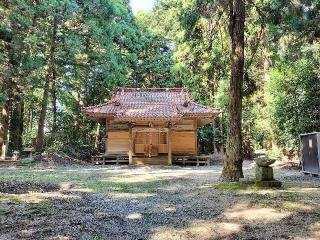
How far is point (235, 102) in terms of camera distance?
1077 centimetres

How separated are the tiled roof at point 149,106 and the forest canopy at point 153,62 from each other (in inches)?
64.9

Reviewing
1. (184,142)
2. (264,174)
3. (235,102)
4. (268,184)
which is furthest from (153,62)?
(268,184)

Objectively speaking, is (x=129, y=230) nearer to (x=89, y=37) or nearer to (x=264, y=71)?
(x=89, y=37)

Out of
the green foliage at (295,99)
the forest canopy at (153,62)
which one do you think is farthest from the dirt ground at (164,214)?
the green foliage at (295,99)

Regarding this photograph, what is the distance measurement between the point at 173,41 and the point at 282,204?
102 ft

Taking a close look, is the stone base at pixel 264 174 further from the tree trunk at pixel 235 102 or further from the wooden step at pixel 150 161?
the wooden step at pixel 150 161

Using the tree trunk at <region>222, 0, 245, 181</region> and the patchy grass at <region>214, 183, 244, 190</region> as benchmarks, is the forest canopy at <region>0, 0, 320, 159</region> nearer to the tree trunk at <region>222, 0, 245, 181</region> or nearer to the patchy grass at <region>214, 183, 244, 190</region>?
the tree trunk at <region>222, 0, 245, 181</region>

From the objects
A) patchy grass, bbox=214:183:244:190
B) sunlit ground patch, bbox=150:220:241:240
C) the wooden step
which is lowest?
sunlit ground patch, bbox=150:220:241:240

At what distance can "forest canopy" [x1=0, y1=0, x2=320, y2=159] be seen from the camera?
12766 millimetres

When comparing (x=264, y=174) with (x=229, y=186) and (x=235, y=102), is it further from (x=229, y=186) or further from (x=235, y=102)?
(x=235, y=102)

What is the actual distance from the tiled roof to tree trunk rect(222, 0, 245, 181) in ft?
34.6

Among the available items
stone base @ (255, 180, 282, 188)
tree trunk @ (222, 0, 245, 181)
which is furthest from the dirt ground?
tree trunk @ (222, 0, 245, 181)

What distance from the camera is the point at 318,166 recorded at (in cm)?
1281

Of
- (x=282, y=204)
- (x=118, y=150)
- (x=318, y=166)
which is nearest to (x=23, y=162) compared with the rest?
(x=118, y=150)
